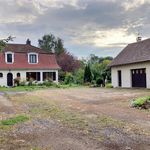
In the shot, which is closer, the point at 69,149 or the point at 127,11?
the point at 69,149

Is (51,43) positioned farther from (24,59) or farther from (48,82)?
(48,82)

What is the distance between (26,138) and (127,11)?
21.4 m

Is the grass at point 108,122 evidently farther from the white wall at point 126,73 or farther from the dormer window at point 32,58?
the dormer window at point 32,58

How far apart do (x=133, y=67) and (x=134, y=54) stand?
1644 millimetres

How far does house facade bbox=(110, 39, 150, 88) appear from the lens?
103ft

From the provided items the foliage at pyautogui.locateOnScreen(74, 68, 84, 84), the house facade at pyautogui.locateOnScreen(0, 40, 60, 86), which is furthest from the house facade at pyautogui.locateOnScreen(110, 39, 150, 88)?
the house facade at pyautogui.locateOnScreen(0, 40, 60, 86)

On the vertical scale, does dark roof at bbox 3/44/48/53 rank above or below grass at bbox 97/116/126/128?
above

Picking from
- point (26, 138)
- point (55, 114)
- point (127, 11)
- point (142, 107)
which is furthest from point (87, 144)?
point (127, 11)

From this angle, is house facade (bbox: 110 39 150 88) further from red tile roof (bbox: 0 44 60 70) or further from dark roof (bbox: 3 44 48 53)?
dark roof (bbox: 3 44 48 53)

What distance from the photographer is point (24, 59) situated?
45.4 meters

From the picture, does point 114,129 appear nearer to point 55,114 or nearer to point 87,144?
point 87,144

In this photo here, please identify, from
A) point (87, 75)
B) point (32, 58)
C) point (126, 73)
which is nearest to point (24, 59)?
point (32, 58)

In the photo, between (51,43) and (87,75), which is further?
(51,43)

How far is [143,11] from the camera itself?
28.4 m
